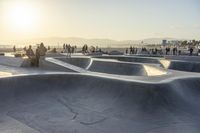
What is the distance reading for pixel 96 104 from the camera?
11547 millimetres

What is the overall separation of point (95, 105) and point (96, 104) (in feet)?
0.27

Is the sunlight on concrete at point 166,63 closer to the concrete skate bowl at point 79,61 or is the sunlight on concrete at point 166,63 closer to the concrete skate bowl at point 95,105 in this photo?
the concrete skate bowl at point 79,61

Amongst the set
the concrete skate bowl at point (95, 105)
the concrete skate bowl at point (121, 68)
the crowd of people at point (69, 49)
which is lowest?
the concrete skate bowl at point (95, 105)

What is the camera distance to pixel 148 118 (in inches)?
393

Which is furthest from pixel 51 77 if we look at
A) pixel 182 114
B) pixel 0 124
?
pixel 182 114

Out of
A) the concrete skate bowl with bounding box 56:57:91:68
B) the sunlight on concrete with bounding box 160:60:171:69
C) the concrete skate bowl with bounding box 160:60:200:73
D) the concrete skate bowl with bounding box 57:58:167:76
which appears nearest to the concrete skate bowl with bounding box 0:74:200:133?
the concrete skate bowl with bounding box 57:58:167:76

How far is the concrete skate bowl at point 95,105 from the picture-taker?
947cm

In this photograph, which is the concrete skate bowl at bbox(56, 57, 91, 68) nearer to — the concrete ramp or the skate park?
the concrete ramp

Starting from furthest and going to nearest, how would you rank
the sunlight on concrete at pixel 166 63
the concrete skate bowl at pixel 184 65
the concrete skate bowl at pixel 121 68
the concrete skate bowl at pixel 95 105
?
the sunlight on concrete at pixel 166 63, the concrete skate bowl at pixel 184 65, the concrete skate bowl at pixel 121 68, the concrete skate bowl at pixel 95 105

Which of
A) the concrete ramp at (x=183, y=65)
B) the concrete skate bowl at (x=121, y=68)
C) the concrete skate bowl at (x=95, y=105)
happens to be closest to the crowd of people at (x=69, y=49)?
the concrete skate bowl at (x=121, y=68)

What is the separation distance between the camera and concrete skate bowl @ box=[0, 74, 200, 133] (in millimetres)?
9469

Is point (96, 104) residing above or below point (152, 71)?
below

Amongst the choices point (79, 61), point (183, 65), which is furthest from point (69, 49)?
point (183, 65)

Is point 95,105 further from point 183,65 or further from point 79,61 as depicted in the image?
point 79,61
